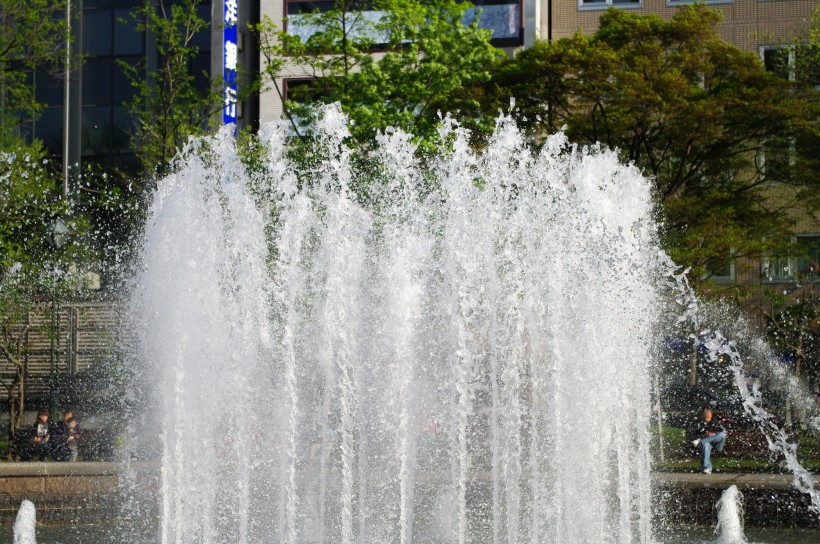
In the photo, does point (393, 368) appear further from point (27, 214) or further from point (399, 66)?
point (27, 214)

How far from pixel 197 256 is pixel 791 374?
14.0 meters

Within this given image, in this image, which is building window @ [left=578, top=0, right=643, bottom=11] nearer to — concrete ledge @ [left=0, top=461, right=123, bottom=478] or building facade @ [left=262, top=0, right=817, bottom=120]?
building facade @ [left=262, top=0, right=817, bottom=120]

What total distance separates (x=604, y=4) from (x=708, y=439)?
1937 centimetres

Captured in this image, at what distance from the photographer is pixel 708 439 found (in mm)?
15812

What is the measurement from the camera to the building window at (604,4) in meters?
32.5

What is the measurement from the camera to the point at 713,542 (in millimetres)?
12305

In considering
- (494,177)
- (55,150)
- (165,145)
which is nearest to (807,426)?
(494,177)

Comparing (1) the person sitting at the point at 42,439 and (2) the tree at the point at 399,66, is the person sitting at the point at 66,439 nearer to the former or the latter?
(1) the person sitting at the point at 42,439

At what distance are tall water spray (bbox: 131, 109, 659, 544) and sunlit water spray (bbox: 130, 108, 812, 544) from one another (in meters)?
0.02

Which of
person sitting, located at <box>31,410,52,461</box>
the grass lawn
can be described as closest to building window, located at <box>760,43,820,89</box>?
the grass lawn

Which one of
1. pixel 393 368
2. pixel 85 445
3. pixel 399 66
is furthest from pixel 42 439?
pixel 399 66

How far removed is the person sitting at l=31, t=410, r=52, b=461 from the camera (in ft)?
58.4

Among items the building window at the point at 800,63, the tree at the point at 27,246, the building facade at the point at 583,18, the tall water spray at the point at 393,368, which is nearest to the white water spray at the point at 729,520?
the tall water spray at the point at 393,368

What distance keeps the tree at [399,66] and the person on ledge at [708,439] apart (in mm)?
7549
